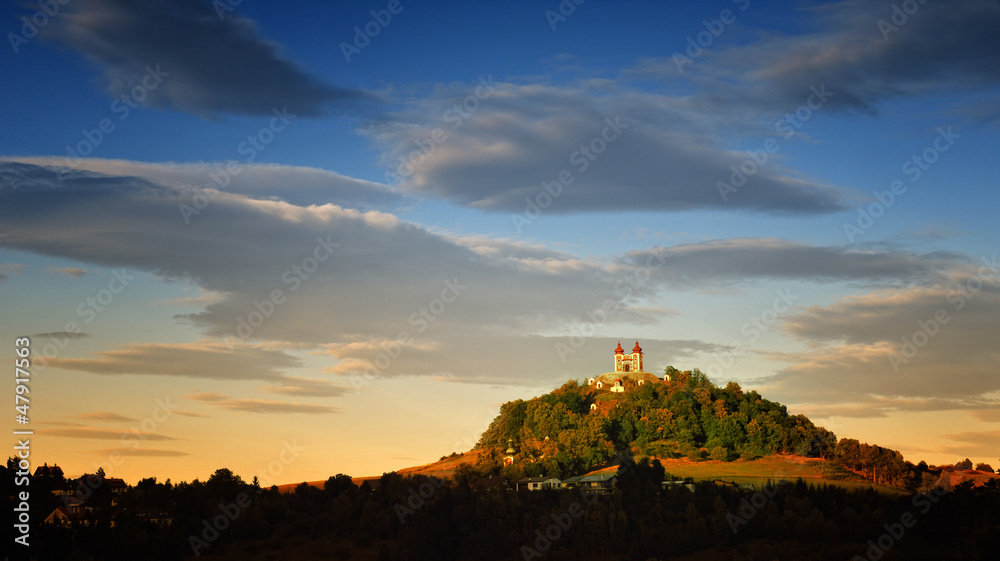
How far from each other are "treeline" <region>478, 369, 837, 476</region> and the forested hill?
0.16m

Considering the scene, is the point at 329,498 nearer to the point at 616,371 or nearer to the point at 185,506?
the point at 185,506

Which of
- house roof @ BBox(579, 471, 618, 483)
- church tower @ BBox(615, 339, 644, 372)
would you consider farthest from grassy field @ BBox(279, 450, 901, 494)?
church tower @ BBox(615, 339, 644, 372)

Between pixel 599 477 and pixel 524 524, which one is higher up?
pixel 599 477

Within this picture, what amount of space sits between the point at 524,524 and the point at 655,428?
4873cm

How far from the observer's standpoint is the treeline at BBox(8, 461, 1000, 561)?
84.9 m

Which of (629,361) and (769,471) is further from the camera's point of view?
(629,361)

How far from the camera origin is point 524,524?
101750mm

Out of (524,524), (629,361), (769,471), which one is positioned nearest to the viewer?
(524,524)

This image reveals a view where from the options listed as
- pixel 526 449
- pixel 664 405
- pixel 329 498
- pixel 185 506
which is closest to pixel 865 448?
pixel 664 405

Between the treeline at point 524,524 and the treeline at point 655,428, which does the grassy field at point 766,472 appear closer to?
the treeline at point 655,428

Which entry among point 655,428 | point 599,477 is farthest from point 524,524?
point 655,428

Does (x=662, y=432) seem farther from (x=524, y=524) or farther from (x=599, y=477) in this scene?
(x=524, y=524)

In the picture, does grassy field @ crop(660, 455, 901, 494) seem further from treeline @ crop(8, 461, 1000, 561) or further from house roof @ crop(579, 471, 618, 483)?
treeline @ crop(8, 461, 1000, 561)

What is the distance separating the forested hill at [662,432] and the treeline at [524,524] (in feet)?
66.8
